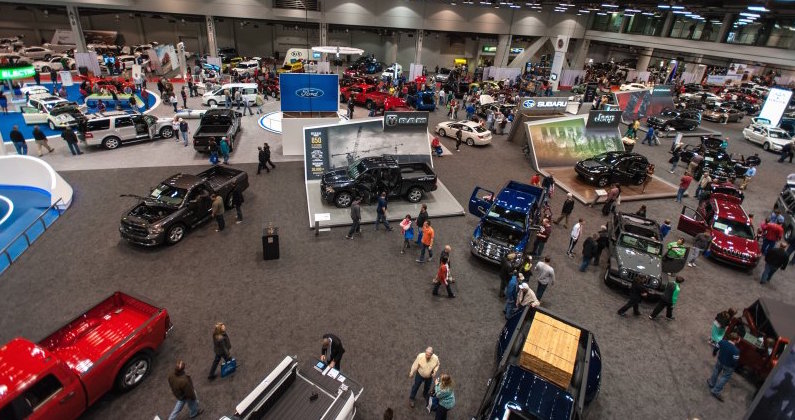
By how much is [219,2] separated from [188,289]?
3523 cm

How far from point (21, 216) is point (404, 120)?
14.0 meters

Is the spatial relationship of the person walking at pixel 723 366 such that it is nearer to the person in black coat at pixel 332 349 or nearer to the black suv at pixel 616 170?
the person in black coat at pixel 332 349

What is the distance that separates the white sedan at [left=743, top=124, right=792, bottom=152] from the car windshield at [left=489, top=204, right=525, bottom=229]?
23769 millimetres

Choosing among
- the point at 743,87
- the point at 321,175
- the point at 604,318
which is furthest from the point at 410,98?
the point at 743,87

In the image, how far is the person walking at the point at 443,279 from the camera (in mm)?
9842

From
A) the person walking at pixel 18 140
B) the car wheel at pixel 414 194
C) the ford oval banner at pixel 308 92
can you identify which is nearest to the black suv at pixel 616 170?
the car wheel at pixel 414 194

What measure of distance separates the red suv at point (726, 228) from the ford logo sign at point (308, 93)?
16020 mm

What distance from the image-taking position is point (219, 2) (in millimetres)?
36250

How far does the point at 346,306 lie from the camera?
975 cm

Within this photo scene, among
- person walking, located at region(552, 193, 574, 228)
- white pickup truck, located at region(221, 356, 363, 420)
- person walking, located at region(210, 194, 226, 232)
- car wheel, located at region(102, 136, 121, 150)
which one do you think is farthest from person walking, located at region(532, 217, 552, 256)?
car wheel, located at region(102, 136, 121, 150)

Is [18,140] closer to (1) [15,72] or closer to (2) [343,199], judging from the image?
(1) [15,72]

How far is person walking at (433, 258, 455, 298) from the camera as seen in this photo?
32.3 ft

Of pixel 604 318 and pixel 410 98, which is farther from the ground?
pixel 410 98

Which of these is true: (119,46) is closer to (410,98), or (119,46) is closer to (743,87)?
(410,98)
